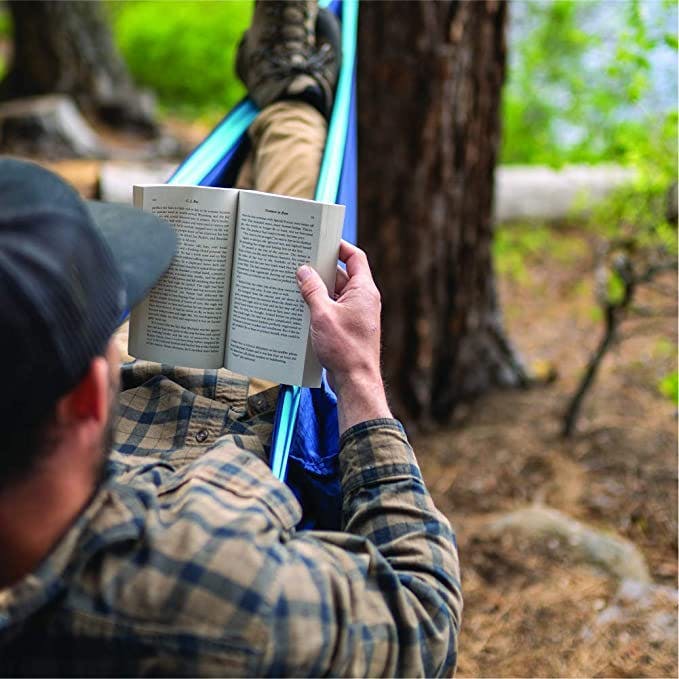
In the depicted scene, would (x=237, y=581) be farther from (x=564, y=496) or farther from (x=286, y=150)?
(x=564, y=496)

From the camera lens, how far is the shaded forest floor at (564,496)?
185 centimetres

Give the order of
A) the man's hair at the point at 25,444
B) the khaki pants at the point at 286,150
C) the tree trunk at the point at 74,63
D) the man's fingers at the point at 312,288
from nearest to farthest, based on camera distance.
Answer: the man's hair at the point at 25,444, the man's fingers at the point at 312,288, the khaki pants at the point at 286,150, the tree trunk at the point at 74,63

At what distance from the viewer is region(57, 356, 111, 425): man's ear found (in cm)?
80

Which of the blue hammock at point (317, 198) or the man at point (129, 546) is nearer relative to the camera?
the man at point (129, 546)

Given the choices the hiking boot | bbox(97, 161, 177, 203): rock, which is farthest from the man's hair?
bbox(97, 161, 177, 203): rock

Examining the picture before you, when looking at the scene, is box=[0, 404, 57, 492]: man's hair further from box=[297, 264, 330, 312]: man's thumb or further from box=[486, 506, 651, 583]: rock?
box=[486, 506, 651, 583]: rock

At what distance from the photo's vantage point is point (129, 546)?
0.86 m

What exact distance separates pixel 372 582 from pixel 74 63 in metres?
5.38

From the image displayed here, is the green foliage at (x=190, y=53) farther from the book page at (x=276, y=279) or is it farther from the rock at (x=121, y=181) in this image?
the book page at (x=276, y=279)

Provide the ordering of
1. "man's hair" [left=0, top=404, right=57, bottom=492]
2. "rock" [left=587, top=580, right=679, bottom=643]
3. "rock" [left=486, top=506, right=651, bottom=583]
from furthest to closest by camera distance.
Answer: "rock" [left=486, top=506, right=651, bottom=583]
"rock" [left=587, top=580, right=679, bottom=643]
"man's hair" [left=0, top=404, right=57, bottom=492]

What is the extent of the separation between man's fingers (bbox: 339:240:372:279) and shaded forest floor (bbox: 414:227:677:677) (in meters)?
1.11

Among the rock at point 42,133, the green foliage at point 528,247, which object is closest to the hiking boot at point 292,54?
the green foliage at point 528,247

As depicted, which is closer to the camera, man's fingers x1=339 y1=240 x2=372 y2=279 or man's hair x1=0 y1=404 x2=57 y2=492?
man's hair x1=0 y1=404 x2=57 y2=492

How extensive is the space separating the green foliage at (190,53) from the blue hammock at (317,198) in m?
5.12
